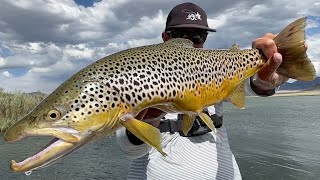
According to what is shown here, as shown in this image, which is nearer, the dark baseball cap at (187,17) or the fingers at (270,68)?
the fingers at (270,68)

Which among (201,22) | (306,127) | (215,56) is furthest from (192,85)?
(306,127)

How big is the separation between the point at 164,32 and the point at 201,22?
0.45 meters

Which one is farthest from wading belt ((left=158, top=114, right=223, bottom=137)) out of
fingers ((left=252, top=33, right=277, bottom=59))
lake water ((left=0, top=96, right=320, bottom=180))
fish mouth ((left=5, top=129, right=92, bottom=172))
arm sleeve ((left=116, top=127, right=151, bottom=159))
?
lake water ((left=0, top=96, right=320, bottom=180))

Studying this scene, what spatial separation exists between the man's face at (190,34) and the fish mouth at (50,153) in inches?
87.3

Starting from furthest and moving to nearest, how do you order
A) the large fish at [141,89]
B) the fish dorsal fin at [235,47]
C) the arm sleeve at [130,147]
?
1. the arm sleeve at [130,147]
2. the fish dorsal fin at [235,47]
3. the large fish at [141,89]

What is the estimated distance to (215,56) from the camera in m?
3.02

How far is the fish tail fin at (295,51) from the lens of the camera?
3045 millimetres

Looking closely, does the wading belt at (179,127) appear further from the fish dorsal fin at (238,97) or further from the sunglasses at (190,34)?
the fish dorsal fin at (238,97)

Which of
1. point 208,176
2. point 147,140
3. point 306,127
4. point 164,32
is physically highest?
point 164,32

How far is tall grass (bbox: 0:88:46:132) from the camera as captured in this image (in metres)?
25.0

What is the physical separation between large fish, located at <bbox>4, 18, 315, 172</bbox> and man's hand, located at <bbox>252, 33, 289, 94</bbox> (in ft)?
0.24

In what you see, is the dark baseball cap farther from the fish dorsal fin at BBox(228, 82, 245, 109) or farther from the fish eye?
the fish eye

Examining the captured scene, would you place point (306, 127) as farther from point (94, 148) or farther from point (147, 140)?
point (147, 140)

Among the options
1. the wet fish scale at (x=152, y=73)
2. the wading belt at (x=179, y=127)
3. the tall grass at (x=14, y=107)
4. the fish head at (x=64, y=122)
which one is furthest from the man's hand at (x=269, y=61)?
the tall grass at (x=14, y=107)
